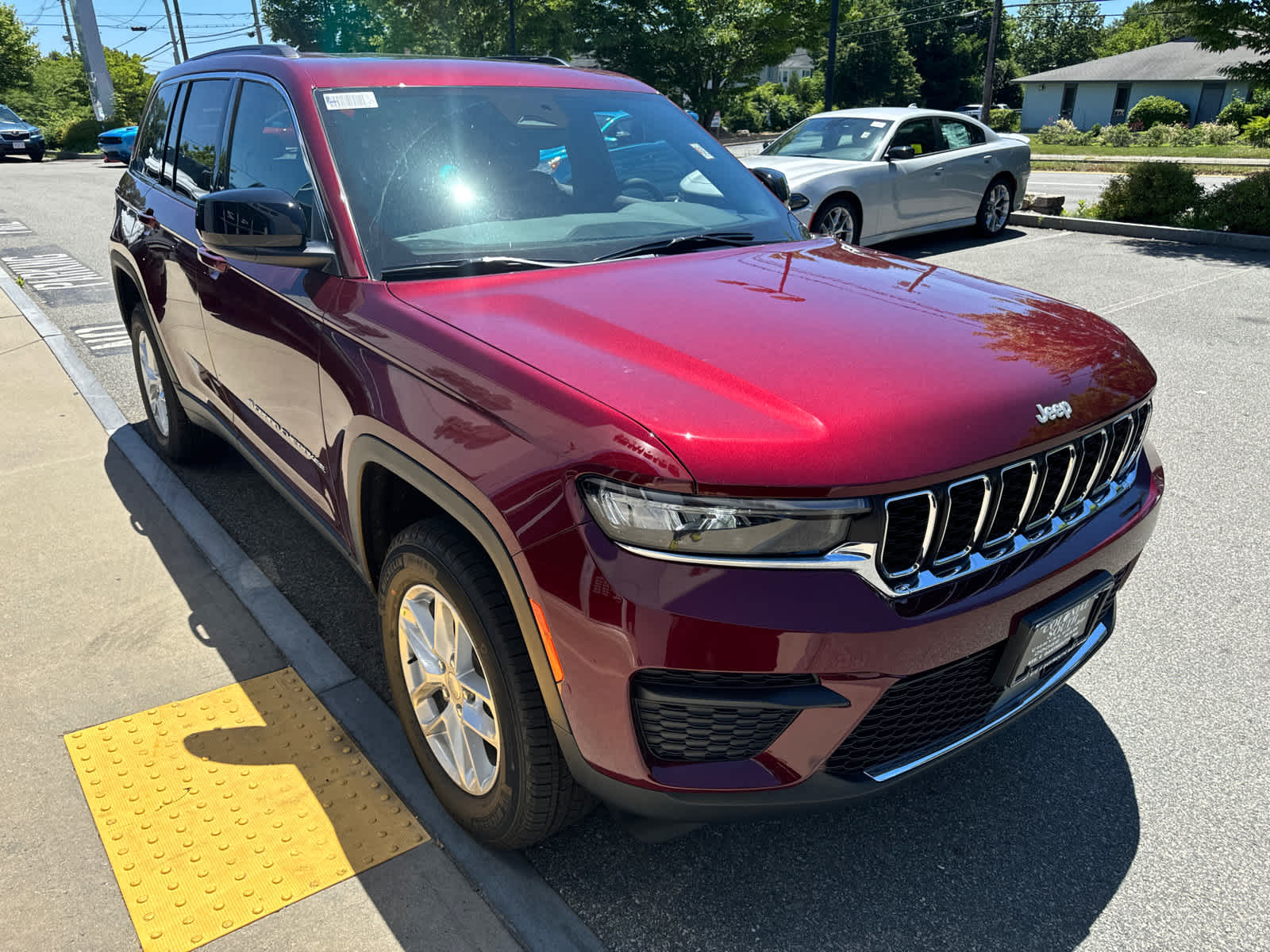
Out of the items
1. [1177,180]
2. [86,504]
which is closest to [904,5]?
[1177,180]

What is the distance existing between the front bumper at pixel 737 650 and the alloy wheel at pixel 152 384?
358cm

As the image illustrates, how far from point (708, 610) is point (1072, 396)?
103cm

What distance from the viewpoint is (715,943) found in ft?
6.98

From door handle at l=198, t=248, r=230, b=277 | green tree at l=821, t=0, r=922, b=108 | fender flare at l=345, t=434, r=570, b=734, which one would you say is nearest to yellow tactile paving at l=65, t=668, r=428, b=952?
fender flare at l=345, t=434, r=570, b=734

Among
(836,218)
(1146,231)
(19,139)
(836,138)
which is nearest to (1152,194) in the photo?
(1146,231)

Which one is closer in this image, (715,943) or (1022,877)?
(715,943)

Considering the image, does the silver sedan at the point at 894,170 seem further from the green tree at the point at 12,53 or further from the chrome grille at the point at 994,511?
the green tree at the point at 12,53

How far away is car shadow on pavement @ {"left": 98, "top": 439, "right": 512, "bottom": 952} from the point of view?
216cm

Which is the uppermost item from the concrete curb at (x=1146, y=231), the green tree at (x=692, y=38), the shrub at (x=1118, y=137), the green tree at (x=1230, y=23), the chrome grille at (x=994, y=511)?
the green tree at (x=692, y=38)

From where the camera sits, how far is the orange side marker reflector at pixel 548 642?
186cm

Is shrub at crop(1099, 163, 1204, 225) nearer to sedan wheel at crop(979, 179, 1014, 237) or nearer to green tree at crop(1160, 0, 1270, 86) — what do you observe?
green tree at crop(1160, 0, 1270, 86)

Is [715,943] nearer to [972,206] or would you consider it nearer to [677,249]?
[677,249]

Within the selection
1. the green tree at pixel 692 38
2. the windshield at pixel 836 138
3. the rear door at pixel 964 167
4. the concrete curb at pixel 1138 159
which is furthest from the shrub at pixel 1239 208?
the green tree at pixel 692 38

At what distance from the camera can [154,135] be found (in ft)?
15.0
